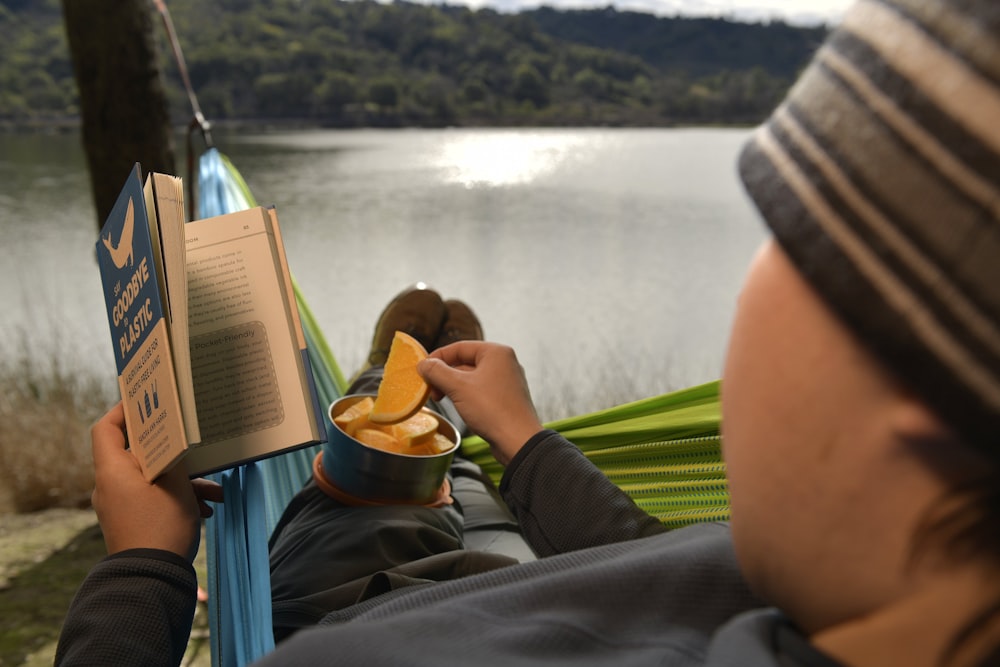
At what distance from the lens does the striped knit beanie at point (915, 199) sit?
0.32 metres

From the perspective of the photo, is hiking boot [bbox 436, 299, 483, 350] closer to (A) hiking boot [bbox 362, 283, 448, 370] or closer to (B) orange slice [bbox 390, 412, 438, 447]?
(A) hiking boot [bbox 362, 283, 448, 370]

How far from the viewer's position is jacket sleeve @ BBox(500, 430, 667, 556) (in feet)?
2.95

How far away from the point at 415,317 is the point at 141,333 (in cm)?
121

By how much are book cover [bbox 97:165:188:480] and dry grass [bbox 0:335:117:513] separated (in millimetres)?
1898

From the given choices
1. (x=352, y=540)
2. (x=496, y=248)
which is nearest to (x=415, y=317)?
(x=352, y=540)

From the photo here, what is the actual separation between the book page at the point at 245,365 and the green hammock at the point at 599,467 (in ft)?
0.23

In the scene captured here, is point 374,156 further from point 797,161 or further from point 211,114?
point 797,161

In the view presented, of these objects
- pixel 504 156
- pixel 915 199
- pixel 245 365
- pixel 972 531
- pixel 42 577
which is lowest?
pixel 504 156

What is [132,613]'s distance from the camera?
739mm

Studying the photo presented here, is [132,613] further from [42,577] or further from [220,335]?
[42,577]

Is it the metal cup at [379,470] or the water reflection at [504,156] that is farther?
the water reflection at [504,156]

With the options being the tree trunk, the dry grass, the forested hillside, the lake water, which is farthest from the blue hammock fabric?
the forested hillside

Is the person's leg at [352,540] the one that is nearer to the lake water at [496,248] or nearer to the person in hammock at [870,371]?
the person in hammock at [870,371]

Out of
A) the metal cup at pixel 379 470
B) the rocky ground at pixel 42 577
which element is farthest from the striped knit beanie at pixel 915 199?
the rocky ground at pixel 42 577
